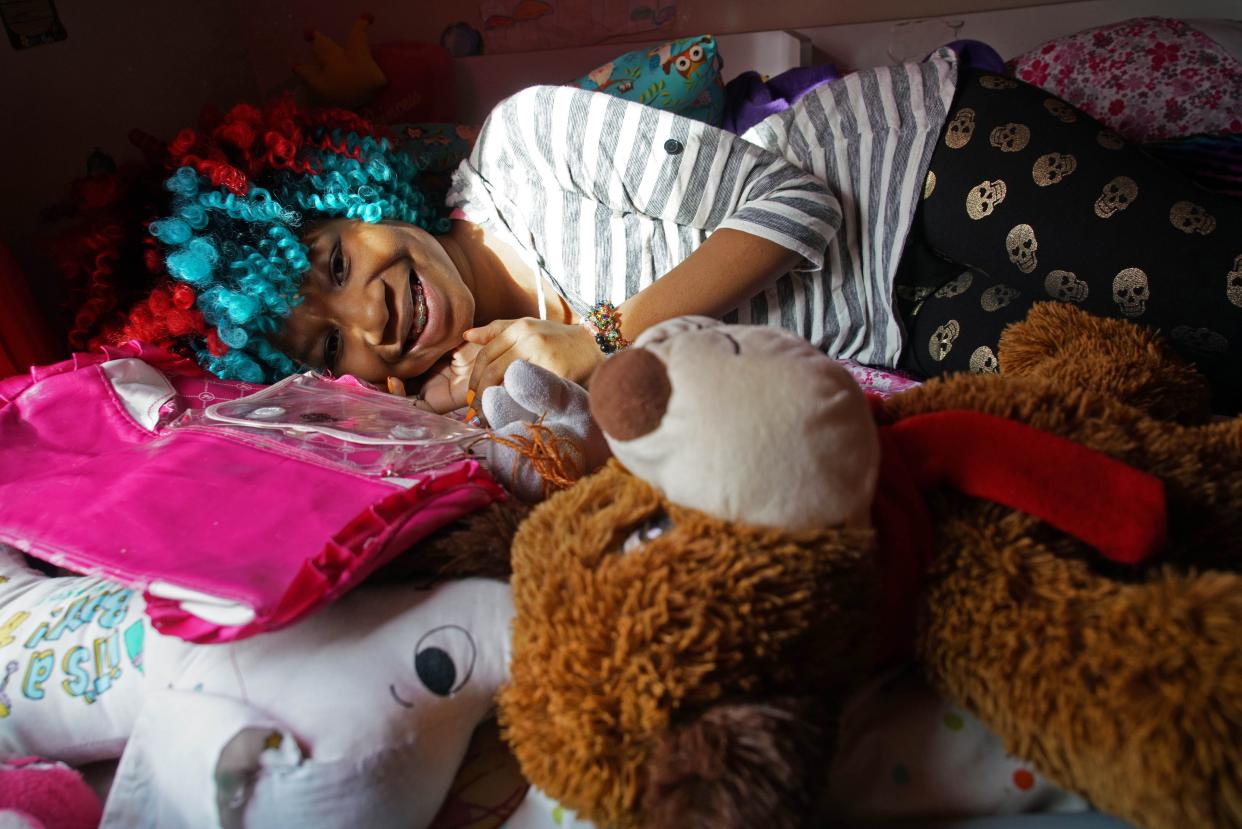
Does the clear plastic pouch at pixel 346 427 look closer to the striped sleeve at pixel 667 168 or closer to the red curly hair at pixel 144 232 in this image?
the red curly hair at pixel 144 232

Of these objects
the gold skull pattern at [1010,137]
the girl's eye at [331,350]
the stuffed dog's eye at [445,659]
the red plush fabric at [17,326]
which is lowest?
the girl's eye at [331,350]

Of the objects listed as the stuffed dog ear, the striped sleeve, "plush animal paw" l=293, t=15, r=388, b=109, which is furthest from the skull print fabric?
"plush animal paw" l=293, t=15, r=388, b=109

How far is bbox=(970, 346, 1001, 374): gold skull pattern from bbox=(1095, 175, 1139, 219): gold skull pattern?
6.9 inches

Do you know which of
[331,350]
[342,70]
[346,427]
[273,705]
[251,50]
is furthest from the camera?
[251,50]

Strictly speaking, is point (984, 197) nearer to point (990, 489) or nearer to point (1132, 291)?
point (1132, 291)

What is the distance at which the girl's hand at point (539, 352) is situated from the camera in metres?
0.91

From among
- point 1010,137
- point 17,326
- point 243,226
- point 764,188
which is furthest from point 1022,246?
point 17,326

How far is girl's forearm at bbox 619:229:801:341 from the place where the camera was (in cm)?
95

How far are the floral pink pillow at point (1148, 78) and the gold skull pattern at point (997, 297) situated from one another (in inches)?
16.7

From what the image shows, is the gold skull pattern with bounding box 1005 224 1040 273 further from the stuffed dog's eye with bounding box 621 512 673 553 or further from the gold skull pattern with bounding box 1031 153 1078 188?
the stuffed dog's eye with bounding box 621 512 673 553

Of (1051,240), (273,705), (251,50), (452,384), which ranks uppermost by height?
(251,50)

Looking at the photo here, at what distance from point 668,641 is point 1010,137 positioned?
80 centimetres

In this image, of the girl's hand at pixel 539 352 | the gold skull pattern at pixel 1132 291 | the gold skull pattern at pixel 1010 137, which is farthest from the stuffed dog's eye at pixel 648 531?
the gold skull pattern at pixel 1010 137

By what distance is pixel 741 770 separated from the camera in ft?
1.05
